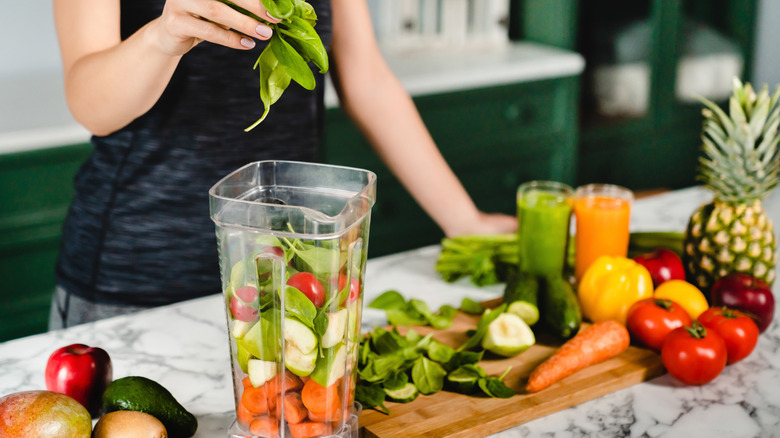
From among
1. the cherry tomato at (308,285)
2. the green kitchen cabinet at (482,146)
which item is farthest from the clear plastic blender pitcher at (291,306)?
the green kitchen cabinet at (482,146)

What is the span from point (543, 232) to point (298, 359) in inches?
26.2

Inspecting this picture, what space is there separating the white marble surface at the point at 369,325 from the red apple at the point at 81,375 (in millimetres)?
128

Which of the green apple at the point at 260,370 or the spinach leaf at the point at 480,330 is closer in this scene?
the green apple at the point at 260,370

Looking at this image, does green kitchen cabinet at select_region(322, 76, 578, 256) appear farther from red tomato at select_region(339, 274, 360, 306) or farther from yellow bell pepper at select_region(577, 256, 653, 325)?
red tomato at select_region(339, 274, 360, 306)

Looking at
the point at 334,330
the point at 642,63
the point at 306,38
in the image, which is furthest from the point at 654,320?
the point at 642,63

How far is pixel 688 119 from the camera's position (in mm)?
3678

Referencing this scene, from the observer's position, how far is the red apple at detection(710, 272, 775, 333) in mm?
1202

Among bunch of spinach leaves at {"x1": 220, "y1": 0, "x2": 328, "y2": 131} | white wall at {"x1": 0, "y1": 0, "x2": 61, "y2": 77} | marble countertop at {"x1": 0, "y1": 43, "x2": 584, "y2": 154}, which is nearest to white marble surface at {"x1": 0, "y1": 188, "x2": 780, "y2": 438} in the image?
bunch of spinach leaves at {"x1": 220, "y1": 0, "x2": 328, "y2": 131}

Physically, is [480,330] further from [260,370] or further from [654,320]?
[260,370]

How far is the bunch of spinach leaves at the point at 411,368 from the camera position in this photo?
1040 millimetres

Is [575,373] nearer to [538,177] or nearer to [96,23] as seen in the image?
[96,23]

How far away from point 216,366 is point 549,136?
7.29 feet

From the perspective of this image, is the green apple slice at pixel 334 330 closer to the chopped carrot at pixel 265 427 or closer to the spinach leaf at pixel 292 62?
the chopped carrot at pixel 265 427

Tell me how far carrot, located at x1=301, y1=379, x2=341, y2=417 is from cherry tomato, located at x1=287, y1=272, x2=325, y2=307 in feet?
0.34
